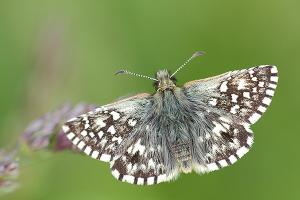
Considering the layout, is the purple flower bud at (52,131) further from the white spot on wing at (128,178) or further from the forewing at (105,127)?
the white spot on wing at (128,178)

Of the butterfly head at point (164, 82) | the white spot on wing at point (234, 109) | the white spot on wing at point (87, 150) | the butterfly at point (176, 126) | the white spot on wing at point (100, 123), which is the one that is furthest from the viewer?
the butterfly head at point (164, 82)

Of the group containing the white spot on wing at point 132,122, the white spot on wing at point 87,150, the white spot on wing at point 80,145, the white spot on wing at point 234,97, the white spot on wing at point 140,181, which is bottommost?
the white spot on wing at point 140,181

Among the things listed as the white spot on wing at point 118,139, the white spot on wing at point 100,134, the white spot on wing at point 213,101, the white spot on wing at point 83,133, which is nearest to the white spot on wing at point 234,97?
the white spot on wing at point 213,101

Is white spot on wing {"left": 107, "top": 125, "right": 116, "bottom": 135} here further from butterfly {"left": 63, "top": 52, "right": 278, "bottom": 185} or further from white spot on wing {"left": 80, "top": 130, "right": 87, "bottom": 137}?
white spot on wing {"left": 80, "top": 130, "right": 87, "bottom": 137}

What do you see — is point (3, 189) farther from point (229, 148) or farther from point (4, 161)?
point (229, 148)

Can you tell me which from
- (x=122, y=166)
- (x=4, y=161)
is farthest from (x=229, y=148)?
(x=4, y=161)

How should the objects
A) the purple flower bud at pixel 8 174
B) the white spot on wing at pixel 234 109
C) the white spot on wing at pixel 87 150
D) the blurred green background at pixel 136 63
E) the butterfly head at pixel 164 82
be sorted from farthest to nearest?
1. the blurred green background at pixel 136 63
2. the butterfly head at pixel 164 82
3. the white spot on wing at pixel 234 109
4. the white spot on wing at pixel 87 150
5. the purple flower bud at pixel 8 174

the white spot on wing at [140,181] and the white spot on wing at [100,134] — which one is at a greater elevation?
the white spot on wing at [100,134]
